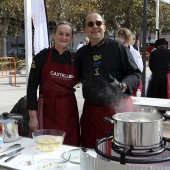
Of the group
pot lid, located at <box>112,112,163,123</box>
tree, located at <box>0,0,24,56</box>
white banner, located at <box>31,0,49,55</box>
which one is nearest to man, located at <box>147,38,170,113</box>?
white banner, located at <box>31,0,49,55</box>

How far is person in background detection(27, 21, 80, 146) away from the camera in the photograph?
252cm

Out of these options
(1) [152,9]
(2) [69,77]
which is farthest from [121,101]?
(1) [152,9]

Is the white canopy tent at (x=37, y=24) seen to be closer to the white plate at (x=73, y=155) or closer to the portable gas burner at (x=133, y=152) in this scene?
the white plate at (x=73, y=155)

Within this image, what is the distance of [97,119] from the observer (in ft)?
8.12

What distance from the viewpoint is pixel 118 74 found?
2400 mm

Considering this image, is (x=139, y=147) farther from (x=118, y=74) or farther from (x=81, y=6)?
(x=81, y=6)

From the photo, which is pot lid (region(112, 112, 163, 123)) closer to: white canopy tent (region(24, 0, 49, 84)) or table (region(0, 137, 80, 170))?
table (region(0, 137, 80, 170))

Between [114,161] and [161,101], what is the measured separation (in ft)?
10.2

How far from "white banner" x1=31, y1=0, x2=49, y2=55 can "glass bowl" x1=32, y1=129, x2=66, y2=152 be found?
204cm

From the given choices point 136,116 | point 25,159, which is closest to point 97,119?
point 25,159

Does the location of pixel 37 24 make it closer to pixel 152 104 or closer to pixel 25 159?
pixel 152 104

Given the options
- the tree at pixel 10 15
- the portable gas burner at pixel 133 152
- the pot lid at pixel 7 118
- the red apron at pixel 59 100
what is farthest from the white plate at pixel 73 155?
the tree at pixel 10 15

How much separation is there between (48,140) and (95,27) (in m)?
0.95

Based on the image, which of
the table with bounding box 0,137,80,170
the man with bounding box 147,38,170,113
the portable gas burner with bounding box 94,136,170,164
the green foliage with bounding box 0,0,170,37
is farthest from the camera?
the green foliage with bounding box 0,0,170,37
